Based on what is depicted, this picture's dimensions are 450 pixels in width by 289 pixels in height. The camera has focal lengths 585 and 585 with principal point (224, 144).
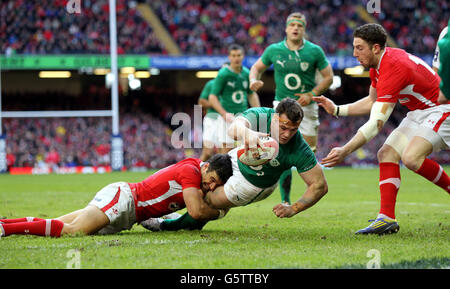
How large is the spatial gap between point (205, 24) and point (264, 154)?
2368 centimetres

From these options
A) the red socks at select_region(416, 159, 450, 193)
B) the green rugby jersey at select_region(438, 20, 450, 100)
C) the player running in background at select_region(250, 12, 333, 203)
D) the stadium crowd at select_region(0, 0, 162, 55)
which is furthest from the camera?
the stadium crowd at select_region(0, 0, 162, 55)

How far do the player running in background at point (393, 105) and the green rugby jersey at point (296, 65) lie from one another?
247cm

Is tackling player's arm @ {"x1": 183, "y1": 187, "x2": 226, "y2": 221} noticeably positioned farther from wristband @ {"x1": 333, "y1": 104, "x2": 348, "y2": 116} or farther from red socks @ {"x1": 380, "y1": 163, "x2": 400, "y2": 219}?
red socks @ {"x1": 380, "y1": 163, "x2": 400, "y2": 219}

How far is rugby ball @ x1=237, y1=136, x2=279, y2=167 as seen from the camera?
4996 millimetres

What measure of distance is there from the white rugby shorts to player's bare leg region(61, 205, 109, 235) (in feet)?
0.15

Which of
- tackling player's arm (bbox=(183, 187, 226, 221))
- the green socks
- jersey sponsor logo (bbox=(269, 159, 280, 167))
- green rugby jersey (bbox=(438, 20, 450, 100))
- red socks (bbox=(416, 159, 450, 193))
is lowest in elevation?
the green socks

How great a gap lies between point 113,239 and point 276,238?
1.49 metres

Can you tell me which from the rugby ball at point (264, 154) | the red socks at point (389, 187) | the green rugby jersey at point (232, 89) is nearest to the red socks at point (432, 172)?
the red socks at point (389, 187)

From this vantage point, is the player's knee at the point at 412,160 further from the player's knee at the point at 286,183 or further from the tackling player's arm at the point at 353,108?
the player's knee at the point at 286,183

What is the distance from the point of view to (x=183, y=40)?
88.6 feet

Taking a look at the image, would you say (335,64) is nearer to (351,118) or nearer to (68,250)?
(351,118)

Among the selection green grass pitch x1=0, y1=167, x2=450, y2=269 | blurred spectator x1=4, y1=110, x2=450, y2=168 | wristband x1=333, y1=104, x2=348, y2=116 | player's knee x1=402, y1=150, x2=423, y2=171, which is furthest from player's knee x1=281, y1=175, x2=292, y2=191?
blurred spectator x1=4, y1=110, x2=450, y2=168
